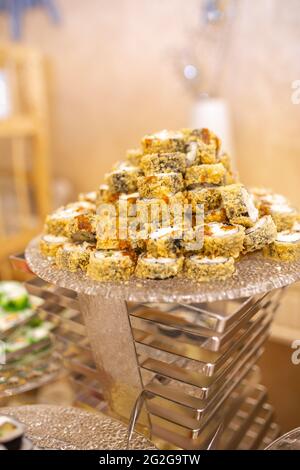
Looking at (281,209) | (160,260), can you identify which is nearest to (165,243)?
(160,260)

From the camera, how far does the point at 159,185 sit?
108cm

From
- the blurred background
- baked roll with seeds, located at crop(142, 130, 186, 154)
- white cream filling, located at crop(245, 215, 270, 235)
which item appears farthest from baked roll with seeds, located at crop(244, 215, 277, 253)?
the blurred background

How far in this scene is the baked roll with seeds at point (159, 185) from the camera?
108 cm

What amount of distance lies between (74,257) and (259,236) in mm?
438

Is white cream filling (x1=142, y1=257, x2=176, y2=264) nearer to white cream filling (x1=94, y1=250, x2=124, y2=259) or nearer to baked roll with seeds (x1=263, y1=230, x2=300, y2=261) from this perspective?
white cream filling (x1=94, y1=250, x2=124, y2=259)

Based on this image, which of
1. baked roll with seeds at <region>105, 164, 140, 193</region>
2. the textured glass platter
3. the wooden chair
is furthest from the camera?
the wooden chair

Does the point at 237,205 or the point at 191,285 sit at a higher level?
the point at 237,205

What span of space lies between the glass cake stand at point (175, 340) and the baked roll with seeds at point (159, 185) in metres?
0.24

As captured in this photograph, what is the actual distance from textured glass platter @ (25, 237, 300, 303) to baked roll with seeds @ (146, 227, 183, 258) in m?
0.06

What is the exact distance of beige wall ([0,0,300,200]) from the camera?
3.01 meters

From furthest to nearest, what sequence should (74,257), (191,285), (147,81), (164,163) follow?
(147,81)
(164,163)
(74,257)
(191,285)

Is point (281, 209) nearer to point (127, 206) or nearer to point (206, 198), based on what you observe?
point (206, 198)

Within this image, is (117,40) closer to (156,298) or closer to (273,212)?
(273,212)

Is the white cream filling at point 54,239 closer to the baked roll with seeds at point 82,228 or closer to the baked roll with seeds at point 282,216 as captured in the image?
the baked roll with seeds at point 82,228
